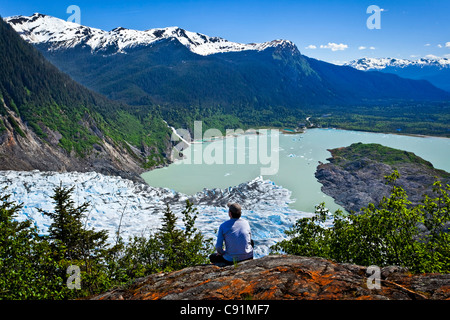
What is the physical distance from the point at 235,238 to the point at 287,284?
2.14 metres

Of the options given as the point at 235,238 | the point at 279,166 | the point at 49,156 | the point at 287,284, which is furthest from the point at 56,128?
the point at 287,284

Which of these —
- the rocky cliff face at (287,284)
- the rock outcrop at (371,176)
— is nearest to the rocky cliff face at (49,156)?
the rock outcrop at (371,176)

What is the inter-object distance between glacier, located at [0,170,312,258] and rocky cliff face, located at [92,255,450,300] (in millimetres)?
27954

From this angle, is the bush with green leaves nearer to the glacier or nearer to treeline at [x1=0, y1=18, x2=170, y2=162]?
the glacier

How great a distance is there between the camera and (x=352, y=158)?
8062 centimetres

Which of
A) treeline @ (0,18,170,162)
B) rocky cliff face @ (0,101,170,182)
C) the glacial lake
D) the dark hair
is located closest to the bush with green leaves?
the dark hair

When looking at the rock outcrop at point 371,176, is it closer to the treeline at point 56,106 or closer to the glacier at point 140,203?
the glacier at point 140,203

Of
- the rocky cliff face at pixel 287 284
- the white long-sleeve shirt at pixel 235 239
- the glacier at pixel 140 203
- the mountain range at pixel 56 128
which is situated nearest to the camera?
the rocky cliff face at pixel 287 284

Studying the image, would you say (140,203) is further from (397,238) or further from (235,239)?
(397,238)

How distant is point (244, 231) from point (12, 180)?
5183cm

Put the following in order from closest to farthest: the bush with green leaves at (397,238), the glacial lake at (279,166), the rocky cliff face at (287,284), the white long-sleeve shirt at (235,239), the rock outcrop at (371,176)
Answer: the rocky cliff face at (287,284)
the white long-sleeve shirt at (235,239)
the bush with green leaves at (397,238)
the rock outcrop at (371,176)
the glacial lake at (279,166)

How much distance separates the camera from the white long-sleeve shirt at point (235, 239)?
777 cm

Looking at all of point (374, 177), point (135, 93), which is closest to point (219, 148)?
point (374, 177)
